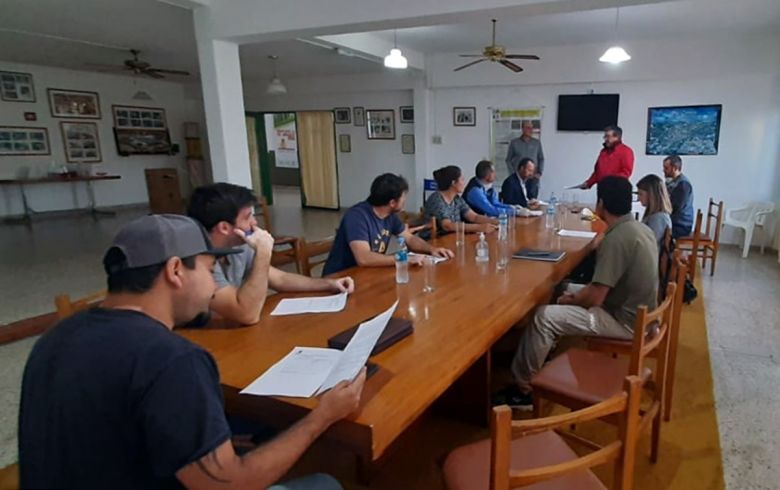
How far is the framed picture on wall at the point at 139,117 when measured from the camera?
920 centimetres

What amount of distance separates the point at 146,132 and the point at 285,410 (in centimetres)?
1012

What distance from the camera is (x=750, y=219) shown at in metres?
5.41

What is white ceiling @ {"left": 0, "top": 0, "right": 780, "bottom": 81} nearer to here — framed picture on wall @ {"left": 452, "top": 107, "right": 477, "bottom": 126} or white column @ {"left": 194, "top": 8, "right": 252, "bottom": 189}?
white column @ {"left": 194, "top": 8, "right": 252, "bottom": 189}

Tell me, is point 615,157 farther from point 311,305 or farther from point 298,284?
point 311,305

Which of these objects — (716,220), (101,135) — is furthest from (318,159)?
(716,220)

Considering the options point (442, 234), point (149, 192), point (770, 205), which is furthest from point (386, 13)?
point (149, 192)

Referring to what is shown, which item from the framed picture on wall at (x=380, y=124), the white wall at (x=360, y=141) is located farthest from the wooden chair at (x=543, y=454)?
the framed picture on wall at (x=380, y=124)

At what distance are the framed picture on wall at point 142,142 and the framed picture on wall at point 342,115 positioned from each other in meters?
3.92

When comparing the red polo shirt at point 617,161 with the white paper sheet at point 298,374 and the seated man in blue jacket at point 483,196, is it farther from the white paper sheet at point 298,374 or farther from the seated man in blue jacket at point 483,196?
the white paper sheet at point 298,374

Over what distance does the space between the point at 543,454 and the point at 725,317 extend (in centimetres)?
295

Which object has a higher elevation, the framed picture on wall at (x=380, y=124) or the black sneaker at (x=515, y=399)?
the framed picture on wall at (x=380, y=124)

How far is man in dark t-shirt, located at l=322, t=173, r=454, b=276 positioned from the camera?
7.84ft

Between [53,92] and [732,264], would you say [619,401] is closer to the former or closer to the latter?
[732,264]

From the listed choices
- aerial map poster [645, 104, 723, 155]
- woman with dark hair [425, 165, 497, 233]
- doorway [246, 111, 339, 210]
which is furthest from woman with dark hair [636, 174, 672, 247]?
doorway [246, 111, 339, 210]
